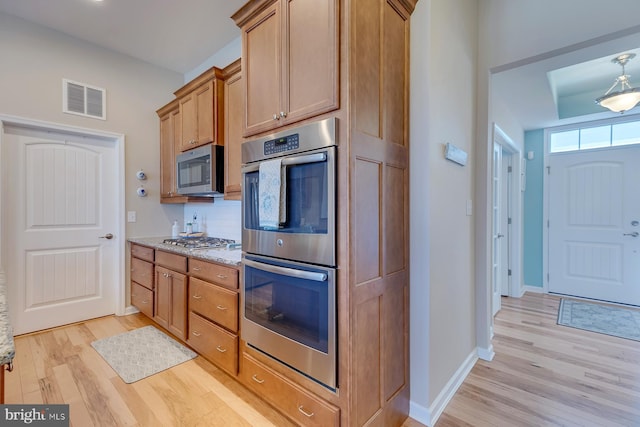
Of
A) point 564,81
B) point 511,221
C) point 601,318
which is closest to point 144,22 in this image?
point 564,81

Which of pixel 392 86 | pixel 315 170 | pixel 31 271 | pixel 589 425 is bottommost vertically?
pixel 589 425

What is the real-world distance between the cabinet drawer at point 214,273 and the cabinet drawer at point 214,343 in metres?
0.34

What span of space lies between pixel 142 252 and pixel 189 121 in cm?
152

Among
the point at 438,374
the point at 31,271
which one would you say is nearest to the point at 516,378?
the point at 438,374

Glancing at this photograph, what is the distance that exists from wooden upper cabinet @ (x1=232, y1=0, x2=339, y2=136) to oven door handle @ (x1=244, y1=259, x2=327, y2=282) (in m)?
0.79

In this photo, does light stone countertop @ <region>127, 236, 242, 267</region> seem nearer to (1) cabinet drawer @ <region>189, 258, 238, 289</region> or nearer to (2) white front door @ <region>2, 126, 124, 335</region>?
(1) cabinet drawer @ <region>189, 258, 238, 289</region>

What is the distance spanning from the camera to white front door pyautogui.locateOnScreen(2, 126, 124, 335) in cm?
278

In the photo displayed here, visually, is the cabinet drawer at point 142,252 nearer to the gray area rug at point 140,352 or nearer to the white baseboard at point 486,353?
the gray area rug at point 140,352

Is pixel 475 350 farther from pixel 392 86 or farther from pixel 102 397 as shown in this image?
pixel 102 397

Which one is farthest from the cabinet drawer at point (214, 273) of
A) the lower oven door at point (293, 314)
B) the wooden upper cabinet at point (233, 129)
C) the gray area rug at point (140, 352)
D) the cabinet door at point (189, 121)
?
the cabinet door at point (189, 121)

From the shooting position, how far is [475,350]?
2428 mm

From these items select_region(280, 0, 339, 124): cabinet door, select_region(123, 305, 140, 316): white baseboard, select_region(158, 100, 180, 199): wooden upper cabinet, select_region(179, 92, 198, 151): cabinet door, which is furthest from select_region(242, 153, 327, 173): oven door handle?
select_region(123, 305, 140, 316): white baseboard

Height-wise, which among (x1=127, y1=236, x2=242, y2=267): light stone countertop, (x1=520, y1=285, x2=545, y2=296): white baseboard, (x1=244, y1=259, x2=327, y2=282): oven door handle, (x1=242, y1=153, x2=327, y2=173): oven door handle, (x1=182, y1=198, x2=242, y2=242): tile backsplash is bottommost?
(x1=520, y1=285, x2=545, y2=296): white baseboard

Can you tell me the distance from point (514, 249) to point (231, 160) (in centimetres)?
411
